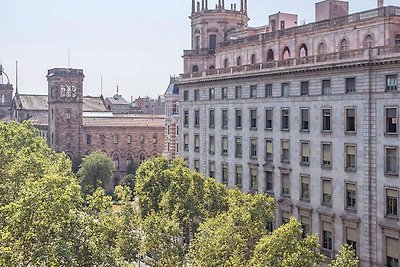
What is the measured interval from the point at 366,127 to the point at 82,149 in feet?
277

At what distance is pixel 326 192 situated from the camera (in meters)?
55.1

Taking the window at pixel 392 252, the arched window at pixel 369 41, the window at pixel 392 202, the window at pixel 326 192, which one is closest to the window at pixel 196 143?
the window at pixel 326 192

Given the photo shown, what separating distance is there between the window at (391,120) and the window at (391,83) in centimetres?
163

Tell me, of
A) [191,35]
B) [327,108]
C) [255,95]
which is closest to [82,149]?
[191,35]

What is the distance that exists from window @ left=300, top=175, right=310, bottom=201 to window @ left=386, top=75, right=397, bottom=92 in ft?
40.7

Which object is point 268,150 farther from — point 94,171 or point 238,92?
point 94,171

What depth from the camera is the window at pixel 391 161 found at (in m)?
48.5

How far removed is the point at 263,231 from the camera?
44.9 meters

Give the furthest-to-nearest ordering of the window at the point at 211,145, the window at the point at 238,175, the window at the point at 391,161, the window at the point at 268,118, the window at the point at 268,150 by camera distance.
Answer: the window at the point at 211,145, the window at the point at 238,175, the window at the point at 268,118, the window at the point at 268,150, the window at the point at 391,161

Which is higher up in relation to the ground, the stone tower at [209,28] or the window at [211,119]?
the stone tower at [209,28]

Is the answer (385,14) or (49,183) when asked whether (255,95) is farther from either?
(49,183)

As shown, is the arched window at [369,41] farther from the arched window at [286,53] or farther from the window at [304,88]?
the arched window at [286,53]

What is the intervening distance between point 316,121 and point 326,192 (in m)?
6.61

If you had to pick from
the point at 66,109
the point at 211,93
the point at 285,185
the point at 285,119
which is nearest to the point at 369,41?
the point at 285,119
